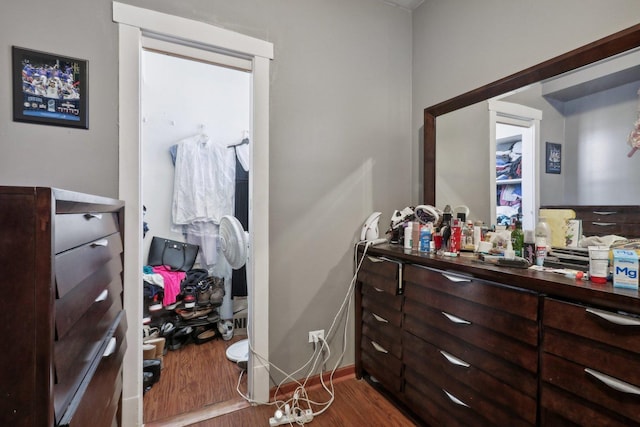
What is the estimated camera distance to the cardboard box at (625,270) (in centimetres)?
92

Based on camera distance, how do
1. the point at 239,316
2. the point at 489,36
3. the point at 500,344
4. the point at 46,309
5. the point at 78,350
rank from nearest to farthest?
the point at 46,309, the point at 78,350, the point at 500,344, the point at 489,36, the point at 239,316

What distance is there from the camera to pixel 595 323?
90cm

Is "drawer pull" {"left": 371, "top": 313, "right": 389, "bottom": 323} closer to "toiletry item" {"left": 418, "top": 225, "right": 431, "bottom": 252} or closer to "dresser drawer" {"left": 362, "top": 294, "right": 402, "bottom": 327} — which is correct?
"dresser drawer" {"left": 362, "top": 294, "right": 402, "bottom": 327}

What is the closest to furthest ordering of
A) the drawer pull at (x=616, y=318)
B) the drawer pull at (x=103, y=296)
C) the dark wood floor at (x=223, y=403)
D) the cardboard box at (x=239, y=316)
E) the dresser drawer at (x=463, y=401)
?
the drawer pull at (x=616, y=318) < the drawer pull at (x=103, y=296) < the dresser drawer at (x=463, y=401) < the dark wood floor at (x=223, y=403) < the cardboard box at (x=239, y=316)

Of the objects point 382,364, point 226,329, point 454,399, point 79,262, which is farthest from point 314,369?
point 79,262

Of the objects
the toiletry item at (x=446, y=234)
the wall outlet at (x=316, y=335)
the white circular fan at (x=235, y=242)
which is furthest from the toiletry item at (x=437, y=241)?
the white circular fan at (x=235, y=242)

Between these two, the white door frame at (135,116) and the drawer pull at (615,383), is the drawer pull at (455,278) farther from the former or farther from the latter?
the white door frame at (135,116)

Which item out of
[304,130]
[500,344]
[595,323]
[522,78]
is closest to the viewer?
[595,323]

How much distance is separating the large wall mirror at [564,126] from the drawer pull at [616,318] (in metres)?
0.62

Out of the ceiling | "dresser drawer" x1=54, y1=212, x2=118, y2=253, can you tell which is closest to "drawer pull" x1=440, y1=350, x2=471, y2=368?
"dresser drawer" x1=54, y1=212, x2=118, y2=253

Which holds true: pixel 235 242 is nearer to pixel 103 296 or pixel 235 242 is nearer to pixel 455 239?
pixel 103 296

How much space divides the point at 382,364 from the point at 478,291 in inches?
34.6

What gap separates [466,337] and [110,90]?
2038mm

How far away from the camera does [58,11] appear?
4.44 ft
